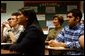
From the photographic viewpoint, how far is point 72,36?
3.16 m

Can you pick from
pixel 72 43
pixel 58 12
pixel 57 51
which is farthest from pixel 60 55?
pixel 58 12

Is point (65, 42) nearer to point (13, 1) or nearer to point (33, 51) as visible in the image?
point (33, 51)

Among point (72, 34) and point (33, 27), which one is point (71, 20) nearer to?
point (72, 34)

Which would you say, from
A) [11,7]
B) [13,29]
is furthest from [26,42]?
[11,7]

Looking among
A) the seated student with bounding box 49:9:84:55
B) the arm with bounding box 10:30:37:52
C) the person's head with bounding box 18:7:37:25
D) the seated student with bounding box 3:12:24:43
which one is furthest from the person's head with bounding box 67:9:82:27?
the seated student with bounding box 3:12:24:43

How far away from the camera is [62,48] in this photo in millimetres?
2916

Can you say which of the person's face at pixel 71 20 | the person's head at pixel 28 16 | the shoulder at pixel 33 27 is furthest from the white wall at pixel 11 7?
the shoulder at pixel 33 27

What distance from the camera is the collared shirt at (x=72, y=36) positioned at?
305 centimetres

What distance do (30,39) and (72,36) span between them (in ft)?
2.65

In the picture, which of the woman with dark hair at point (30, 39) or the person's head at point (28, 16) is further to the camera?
the person's head at point (28, 16)

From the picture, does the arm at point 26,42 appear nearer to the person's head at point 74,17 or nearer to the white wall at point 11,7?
the person's head at point 74,17

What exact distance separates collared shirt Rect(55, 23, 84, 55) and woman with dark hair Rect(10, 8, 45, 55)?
57 centimetres

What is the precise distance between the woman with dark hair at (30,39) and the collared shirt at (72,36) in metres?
0.57

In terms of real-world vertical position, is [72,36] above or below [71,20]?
below
